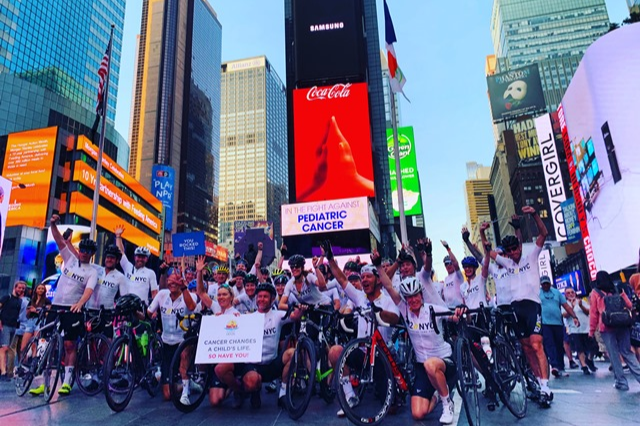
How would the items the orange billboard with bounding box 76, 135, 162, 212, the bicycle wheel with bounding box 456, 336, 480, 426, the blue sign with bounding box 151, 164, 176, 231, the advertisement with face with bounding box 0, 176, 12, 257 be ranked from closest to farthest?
the bicycle wheel with bounding box 456, 336, 480, 426 → the advertisement with face with bounding box 0, 176, 12, 257 → the orange billboard with bounding box 76, 135, 162, 212 → the blue sign with bounding box 151, 164, 176, 231

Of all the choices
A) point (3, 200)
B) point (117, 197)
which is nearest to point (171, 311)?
point (3, 200)

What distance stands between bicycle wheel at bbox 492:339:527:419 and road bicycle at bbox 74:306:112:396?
18.8 feet

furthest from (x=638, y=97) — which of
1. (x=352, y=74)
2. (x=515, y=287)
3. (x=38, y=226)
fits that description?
(x=38, y=226)

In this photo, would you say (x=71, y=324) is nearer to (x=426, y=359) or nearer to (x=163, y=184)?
(x=426, y=359)

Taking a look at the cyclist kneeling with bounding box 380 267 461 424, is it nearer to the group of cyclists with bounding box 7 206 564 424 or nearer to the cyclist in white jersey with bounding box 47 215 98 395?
the group of cyclists with bounding box 7 206 564 424

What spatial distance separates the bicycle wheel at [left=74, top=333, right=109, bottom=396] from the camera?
6.50 meters

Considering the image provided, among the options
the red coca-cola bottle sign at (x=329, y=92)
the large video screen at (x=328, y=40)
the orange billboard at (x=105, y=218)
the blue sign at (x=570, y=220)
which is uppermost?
the large video screen at (x=328, y=40)

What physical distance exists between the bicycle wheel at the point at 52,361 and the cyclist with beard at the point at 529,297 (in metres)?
7.29

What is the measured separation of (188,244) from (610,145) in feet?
106

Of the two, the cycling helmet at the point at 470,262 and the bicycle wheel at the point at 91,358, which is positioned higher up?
the cycling helmet at the point at 470,262

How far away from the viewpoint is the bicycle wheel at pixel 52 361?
6.48 m

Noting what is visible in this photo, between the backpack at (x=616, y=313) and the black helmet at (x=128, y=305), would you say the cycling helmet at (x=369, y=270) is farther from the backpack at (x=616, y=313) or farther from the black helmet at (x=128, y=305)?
the backpack at (x=616, y=313)

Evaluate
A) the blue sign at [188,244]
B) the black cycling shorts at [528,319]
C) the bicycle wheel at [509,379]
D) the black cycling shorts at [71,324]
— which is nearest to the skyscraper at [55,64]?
the blue sign at [188,244]

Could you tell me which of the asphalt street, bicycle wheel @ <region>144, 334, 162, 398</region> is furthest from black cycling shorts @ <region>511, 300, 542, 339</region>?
bicycle wheel @ <region>144, 334, 162, 398</region>
